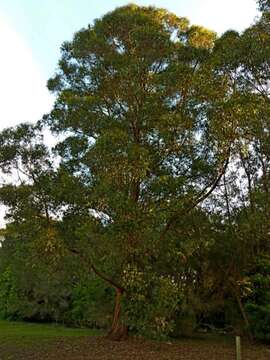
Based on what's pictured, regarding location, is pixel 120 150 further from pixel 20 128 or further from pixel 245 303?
pixel 245 303

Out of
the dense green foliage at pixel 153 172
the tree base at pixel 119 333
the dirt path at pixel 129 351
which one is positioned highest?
the dense green foliage at pixel 153 172

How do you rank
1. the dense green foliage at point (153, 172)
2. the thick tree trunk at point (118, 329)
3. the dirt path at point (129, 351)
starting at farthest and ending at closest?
the thick tree trunk at point (118, 329), the dirt path at point (129, 351), the dense green foliage at point (153, 172)

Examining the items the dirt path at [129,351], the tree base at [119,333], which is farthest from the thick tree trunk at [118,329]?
the dirt path at [129,351]

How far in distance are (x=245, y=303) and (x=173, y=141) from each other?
834 cm

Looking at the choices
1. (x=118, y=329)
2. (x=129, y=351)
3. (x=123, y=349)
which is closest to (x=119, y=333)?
(x=118, y=329)

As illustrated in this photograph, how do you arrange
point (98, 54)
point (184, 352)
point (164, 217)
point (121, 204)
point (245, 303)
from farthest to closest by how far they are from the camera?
1. point (245, 303)
2. point (98, 54)
3. point (184, 352)
4. point (164, 217)
5. point (121, 204)

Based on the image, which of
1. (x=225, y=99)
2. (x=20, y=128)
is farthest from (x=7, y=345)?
(x=225, y=99)

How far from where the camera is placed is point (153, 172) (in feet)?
49.5

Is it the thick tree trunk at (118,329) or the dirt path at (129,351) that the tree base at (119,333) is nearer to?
the thick tree trunk at (118,329)

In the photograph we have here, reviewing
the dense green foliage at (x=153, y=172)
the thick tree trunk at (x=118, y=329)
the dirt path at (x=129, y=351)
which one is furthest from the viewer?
the thick tree trunk at (x=118, y=329)

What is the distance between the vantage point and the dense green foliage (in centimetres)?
1350

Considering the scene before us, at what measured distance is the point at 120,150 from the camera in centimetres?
1340

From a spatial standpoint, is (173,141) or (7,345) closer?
(173,141)

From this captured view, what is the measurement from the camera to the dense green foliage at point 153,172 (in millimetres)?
13500
